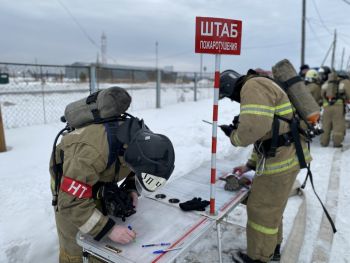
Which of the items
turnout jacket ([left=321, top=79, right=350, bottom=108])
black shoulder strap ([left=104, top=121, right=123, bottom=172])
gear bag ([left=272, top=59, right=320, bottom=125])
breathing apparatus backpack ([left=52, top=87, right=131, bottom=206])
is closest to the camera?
black shoulder strap ([left=104, top=121, right=123, bottom=172])

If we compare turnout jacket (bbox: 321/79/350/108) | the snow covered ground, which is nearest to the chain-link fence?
the snow covered ground

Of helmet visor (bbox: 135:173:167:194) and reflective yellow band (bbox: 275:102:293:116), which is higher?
reflective yellow band (bbox: 275:102:293:116)

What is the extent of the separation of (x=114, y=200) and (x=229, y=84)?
1.41 m

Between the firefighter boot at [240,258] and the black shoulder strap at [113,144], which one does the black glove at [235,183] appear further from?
the black shoulder strap at [113,144]


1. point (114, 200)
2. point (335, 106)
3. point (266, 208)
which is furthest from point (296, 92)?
point (335, 106)

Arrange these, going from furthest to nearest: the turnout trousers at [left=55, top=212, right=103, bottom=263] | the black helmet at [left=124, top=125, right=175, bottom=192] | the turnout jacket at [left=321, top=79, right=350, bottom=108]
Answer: the turnout jacket at [left=321, top=79, right=350, bottom=108], the turnout trousers at [left=55, top=212, right=103, bottom=263], the black helmet at [left=124, top=125, right=175, bottom=192]

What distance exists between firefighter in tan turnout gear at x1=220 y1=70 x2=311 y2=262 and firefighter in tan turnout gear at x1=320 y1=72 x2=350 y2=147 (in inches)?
214

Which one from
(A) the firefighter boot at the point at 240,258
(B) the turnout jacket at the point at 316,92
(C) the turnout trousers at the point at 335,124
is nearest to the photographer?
(A) the firefighter boot at the point at 240,258

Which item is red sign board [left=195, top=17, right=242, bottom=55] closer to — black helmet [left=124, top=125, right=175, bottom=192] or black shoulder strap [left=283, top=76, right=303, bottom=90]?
black shoulder strap [left=283, top=76, right=303, bottom=90]

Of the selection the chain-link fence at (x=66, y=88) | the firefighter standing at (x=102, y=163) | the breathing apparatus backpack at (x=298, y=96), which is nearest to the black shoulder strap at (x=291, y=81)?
the breathing apparatus backpack at (x=298, y=96)

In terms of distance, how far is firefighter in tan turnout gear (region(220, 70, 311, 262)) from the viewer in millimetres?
2295

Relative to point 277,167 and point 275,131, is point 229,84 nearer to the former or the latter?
point 275,131

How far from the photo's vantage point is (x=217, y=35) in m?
2.25

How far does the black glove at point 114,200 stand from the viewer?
6.24 feet
